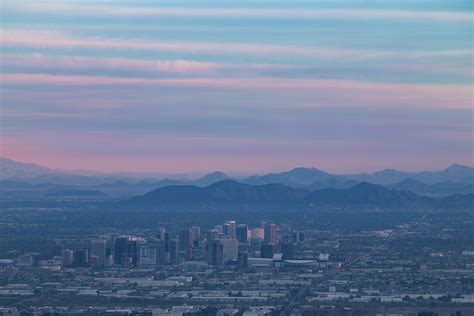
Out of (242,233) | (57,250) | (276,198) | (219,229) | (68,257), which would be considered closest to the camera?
(68,257)

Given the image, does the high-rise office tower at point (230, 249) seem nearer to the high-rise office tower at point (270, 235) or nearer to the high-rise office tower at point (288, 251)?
the high-rise office tower at point (288, 251)

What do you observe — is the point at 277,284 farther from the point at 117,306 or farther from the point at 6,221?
the point at 6,221

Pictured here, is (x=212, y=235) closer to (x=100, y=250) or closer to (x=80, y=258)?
(x=100, y=250)

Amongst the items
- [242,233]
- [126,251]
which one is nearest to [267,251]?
[126,251]

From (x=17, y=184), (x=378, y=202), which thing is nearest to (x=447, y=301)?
(x=378, y=202)

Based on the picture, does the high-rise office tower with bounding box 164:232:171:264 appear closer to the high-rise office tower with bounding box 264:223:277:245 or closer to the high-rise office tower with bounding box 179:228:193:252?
the high-rise office tower with bounding box 179:228:193:252

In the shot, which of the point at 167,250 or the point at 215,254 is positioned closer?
the point at 215,254
